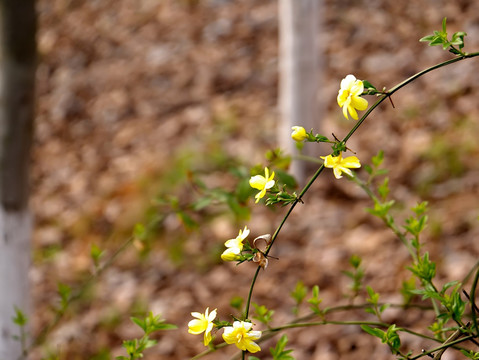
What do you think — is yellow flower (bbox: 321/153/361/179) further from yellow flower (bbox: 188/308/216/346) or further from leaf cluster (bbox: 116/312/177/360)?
leaf cluster (bbox: 116/312/177/360)

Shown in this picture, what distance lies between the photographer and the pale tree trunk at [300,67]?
9.34 ft

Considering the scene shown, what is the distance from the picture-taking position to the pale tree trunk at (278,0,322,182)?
2.85m

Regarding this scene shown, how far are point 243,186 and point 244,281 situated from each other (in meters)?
1.40

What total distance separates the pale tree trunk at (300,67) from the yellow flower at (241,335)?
2.10 meters

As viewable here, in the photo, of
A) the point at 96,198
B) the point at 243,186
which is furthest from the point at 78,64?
the point at 243,186

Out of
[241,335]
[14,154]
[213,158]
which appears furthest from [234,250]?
[213,158]

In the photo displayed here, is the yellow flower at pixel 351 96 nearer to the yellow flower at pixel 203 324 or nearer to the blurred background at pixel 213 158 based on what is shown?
the yellow flower at pixel 203 324

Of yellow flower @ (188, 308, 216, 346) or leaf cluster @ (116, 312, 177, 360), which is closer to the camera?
yellow flower @ (188, 308, 216, 346)

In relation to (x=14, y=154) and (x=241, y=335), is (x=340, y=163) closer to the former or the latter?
(x=241, y=335)

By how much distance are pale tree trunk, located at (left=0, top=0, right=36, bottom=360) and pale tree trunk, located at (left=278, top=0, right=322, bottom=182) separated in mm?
1472

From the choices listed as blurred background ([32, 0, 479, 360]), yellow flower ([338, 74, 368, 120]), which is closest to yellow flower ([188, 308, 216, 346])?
yellow flower ([338, 74, 368, 120])

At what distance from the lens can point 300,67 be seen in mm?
2930

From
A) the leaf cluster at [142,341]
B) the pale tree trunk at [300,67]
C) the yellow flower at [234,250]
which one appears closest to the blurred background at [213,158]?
the pale tree trunk at [300,67]

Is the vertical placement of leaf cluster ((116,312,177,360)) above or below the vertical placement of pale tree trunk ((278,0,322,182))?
above
